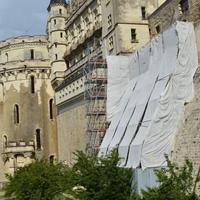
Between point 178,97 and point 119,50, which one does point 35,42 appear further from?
point 178,97

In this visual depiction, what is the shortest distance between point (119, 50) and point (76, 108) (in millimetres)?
7012

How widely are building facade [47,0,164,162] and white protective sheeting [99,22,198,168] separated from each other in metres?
4.58

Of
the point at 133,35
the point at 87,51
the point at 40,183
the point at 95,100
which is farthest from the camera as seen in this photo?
the point at 87,51

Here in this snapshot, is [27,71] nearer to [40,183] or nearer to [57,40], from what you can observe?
[57,40]

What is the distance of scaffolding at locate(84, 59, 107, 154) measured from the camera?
32.1 metres

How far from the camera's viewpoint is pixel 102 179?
17.9m

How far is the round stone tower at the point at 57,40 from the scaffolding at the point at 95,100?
11503mm

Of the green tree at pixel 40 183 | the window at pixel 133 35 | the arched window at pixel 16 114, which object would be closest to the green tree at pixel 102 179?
the green tree at pixel 40 183

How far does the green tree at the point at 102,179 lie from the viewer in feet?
58.0

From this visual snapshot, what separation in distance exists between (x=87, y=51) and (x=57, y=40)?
660 centimetres

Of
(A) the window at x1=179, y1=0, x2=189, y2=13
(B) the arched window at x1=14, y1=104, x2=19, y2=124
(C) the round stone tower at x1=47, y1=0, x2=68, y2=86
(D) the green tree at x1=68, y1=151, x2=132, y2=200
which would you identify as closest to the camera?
(D) the green tree at x1=68, y1=151, x2=132, y2=200

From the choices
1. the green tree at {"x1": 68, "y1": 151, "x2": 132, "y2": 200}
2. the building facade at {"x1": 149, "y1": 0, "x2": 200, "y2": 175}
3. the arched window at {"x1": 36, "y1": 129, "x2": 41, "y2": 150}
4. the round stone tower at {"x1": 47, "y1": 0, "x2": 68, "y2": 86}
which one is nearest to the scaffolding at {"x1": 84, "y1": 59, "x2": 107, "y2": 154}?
the building facade at {"x1": 149, "y1": 0, "x2": 200, "y2": 175}

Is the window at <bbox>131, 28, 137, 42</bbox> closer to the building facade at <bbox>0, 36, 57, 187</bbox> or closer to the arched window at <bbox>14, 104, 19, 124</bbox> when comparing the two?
the building facade at <bbox>0, 36, 57, 187</bbox>

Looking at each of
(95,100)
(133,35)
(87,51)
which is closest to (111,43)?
(133,35)
